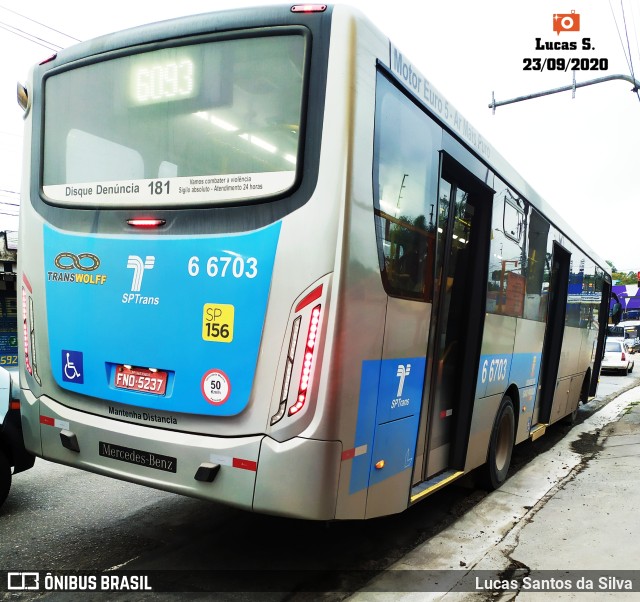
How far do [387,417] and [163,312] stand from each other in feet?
5.22

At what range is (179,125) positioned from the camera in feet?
12.8

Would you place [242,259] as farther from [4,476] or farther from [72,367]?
[4,476]

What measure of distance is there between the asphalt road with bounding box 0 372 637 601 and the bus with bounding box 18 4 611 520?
2.32 feet

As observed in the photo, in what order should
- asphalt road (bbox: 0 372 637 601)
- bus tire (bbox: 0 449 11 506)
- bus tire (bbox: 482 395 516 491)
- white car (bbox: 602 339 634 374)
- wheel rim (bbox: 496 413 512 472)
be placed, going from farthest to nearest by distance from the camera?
white car (bbox: 602 339 634 374), wheel rim (bbox: 496 413 512 472), bus tire (bbox: 482 395 516 491), bus tire (bbox: 0 449 11 506), asphalt road (bbox: 0 372 637 601)

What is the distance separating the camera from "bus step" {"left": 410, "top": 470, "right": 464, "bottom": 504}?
4582 millimetres

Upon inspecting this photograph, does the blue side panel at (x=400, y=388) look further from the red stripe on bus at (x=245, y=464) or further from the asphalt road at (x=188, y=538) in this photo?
the asphalt road at (x=188, y=538)

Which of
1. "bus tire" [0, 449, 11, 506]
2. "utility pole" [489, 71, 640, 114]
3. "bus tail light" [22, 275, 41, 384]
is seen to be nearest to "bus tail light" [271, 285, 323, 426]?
"bus tail light" [22, 275, 41, 384]

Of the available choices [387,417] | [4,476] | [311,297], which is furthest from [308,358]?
[4,476]

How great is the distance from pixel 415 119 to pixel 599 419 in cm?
1060

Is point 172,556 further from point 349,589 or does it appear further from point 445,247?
point 445,247

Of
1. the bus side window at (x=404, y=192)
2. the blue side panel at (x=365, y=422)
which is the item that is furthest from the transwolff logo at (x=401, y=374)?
the bus side window at (x=404, y=192)

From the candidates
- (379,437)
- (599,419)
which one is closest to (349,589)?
(379,437)

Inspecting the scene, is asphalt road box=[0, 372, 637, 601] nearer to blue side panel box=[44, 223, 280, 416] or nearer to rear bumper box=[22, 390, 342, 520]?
rear bumper box=[22, 390, 342, 520]

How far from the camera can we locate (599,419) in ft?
41.4
